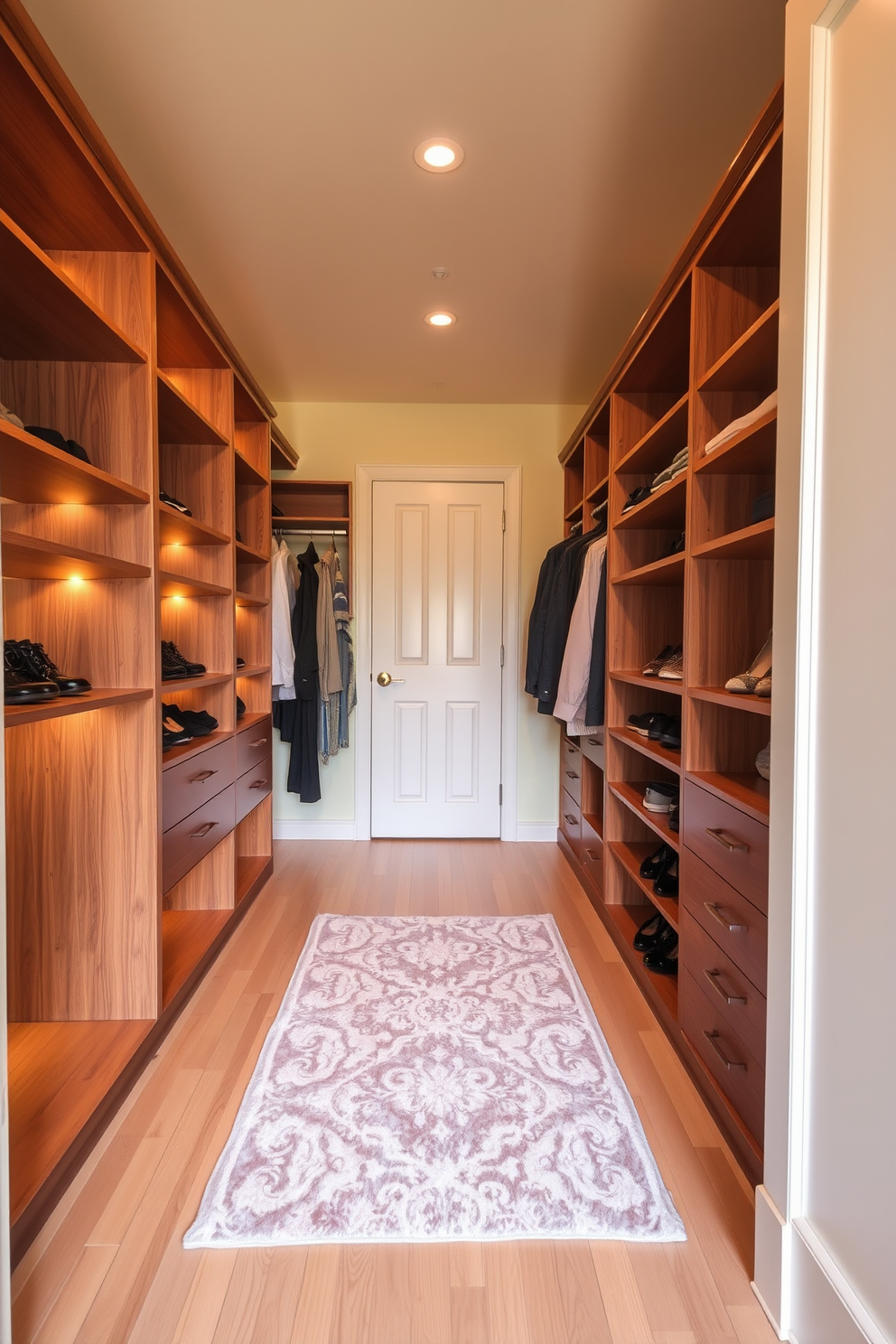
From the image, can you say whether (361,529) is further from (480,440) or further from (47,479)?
(47,479)

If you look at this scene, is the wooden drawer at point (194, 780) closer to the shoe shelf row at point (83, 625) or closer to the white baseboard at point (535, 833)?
the shoe shelf row at point (83, 625)

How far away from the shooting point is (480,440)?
361cm

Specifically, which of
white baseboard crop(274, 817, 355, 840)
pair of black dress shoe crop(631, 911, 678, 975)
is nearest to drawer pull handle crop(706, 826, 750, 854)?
pair of black dress shoe crop(631, 911, 678, 975)

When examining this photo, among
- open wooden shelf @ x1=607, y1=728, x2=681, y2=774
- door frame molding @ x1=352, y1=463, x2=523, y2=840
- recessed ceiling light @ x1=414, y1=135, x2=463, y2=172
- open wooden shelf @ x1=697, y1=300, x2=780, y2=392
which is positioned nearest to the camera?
open wooden shelf @ x1=697, y1=300, x2=780, y2=392

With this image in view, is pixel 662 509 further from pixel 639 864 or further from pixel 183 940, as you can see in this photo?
pixel 183 940

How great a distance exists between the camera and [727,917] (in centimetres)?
145

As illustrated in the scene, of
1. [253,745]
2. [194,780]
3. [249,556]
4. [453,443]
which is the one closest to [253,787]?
[253,745]

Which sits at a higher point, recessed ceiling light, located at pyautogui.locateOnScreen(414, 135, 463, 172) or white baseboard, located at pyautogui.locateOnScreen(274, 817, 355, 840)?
recessed ceiling light, located at pyautogui.locateOnScreen(414, 135, 463, 172)

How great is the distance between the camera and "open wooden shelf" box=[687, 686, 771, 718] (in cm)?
130

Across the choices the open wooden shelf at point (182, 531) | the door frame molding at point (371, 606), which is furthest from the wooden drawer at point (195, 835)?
the door frame molding at point (371, 606)

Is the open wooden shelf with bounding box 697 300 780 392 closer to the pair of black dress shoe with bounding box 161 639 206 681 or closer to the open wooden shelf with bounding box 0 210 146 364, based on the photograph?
the open wooden shelf with bounding box 0 210 146 364

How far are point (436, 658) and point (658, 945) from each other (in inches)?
77.4

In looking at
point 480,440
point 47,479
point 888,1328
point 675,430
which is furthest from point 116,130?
point 888,1328

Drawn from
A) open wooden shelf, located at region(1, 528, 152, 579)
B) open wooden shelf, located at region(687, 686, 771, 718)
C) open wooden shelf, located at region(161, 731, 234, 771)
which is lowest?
open wooden shelf, located at region(161, 731, 234, 771)
